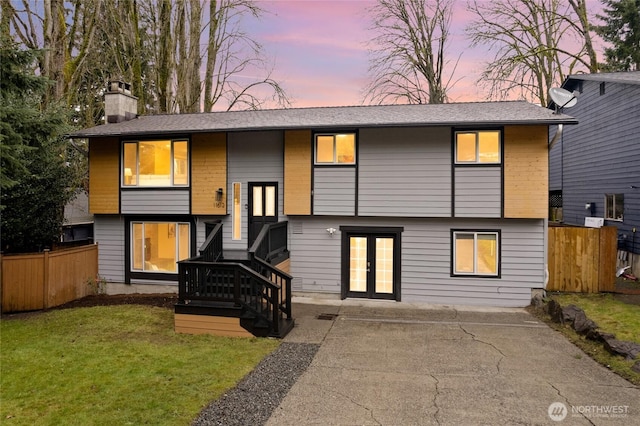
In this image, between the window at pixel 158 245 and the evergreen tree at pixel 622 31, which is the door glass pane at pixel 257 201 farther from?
the evergreen tree at pixel 622 31

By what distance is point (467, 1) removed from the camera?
72.2 feet

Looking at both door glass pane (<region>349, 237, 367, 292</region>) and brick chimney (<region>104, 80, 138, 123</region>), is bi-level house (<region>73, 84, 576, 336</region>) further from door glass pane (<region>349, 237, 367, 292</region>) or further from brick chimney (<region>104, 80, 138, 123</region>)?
brick chimney (<region>104, 80, 138, 123</region>)

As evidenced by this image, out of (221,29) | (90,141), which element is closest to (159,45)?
(221,29)

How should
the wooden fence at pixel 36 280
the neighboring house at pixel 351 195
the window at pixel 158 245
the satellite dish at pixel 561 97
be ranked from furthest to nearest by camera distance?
the window at pixel 158 245
the satellite dish at pixel 561 97
the neighboring house at pixel 351 195
the wooden fence at pixel 36 280

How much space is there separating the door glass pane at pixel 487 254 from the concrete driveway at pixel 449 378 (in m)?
1.71

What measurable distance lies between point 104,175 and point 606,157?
1938 cm

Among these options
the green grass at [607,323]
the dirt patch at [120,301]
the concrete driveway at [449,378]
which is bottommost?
the dirt patch at [120,301]

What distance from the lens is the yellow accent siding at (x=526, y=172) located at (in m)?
9.68

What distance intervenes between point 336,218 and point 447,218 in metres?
3.21

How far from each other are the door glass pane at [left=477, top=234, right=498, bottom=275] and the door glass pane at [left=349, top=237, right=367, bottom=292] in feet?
10.7

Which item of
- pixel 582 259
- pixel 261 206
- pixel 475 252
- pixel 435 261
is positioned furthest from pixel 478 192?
pixel 261 206

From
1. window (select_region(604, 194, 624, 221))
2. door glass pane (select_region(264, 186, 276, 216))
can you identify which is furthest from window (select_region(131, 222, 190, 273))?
window (select_region(604, 194, 624, 221))

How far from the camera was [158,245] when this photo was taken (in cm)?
1208

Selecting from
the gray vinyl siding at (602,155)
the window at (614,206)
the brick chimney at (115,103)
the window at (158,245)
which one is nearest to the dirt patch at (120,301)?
the window at (158,245)
